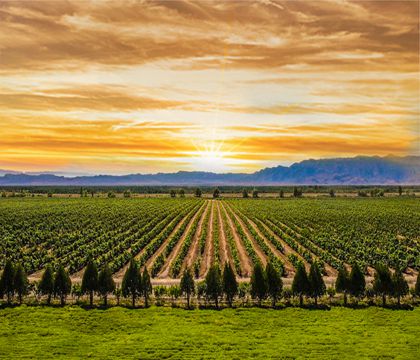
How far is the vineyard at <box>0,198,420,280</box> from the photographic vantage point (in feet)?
222

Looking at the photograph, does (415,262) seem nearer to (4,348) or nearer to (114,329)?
(114,329)

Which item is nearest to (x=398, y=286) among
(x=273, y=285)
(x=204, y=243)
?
(x=273, y=285)

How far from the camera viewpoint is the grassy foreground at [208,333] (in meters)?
33.6

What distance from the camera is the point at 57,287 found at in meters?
45.9

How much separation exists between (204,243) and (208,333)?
4565 cm

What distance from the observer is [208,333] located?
37500 millimetres

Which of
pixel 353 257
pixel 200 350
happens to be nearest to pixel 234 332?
pixel 200 350

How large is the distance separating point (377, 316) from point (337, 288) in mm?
5604

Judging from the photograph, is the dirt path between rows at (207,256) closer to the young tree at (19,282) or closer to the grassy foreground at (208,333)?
the grassy foreground at (208,333)

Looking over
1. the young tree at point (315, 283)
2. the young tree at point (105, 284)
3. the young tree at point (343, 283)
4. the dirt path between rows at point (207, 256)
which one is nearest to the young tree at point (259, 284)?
the young tree at point (315, 283)

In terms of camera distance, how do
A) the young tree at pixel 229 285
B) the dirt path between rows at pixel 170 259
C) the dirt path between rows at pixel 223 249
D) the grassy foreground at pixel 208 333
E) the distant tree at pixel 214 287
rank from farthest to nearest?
1. the dirt path between rows at pixel 223 249
2. the dirt path between rows at pixel 170 259
3. the young tree at pixel 229 285
4. the distant tree at pixel 214 287
5. the grassy foreground at pixel 208 333

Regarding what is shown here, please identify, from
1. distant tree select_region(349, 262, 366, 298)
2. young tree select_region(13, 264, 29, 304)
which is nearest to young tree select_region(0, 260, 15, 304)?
young tree select_region(13, 264, 29, 304)

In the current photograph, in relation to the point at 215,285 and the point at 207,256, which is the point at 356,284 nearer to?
the point at 215,285

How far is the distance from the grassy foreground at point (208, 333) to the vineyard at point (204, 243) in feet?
59.2
